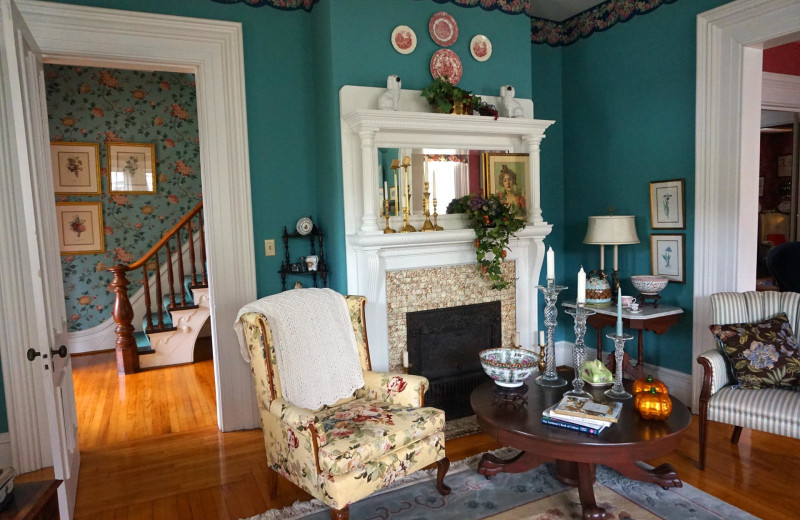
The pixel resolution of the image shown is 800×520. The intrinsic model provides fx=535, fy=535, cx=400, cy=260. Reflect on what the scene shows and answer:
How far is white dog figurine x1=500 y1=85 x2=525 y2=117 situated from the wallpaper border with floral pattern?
58cm

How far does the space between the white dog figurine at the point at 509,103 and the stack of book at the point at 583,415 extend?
2092mm

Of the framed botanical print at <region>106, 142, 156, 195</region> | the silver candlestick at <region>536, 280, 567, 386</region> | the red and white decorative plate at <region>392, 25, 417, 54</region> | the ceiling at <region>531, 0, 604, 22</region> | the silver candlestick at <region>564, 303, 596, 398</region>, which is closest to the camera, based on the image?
the silver candlestick at <region>564, 303, 596, 398</region>

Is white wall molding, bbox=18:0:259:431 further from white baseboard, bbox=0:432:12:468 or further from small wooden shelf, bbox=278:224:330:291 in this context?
white baseboard, bbox=0:432:12:468

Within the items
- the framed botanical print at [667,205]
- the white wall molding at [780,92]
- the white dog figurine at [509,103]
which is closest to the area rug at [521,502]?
the framed botanical print at [667,205]

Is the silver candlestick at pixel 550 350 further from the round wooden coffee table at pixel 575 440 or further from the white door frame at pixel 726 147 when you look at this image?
the white door frame at pixel 726 147

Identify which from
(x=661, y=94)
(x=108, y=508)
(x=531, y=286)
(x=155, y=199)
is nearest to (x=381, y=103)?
(x=531, y=286)

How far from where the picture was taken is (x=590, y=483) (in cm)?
240

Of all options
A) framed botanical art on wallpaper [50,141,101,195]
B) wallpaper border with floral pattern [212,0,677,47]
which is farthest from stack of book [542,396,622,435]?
framed botanical art on wallpaper [50,141,101,195]

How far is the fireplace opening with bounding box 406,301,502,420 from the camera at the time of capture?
11.8 feet

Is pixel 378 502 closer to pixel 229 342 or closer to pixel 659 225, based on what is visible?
pixel 229 342

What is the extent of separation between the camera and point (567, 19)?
14.9 ft

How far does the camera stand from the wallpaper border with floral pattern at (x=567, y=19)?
3.57m

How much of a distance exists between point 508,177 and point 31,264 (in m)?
2.84

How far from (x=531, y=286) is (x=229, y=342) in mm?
2176
